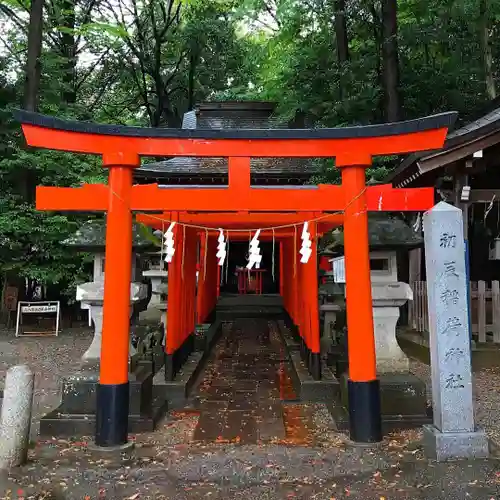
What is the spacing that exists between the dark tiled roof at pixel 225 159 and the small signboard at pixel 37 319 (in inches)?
207

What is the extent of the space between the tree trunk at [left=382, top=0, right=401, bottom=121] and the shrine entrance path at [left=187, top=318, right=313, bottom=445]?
25.6ft

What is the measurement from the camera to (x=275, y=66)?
19.6m

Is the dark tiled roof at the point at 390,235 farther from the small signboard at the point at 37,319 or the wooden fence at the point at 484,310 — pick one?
the small signboard at the point at 37,319

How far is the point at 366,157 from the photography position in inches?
220

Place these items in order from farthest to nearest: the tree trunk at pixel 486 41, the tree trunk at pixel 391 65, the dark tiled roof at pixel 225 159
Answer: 1. the dark tiled roof at pixel 225 159
2. the tree trunk at pixel 391 65
3. the tree trunk at pixel 486 41

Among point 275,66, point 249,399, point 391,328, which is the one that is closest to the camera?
point 391,328

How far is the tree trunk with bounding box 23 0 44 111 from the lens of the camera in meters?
14.4

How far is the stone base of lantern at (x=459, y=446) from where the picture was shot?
16.0 feet

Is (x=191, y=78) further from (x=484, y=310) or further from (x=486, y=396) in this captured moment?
Result: (x=486, y=396)

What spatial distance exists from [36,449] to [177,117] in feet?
80.1

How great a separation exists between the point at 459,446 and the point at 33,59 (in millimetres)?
15089

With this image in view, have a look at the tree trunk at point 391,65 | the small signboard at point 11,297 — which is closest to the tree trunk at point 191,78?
the tree trunk at point 391,65

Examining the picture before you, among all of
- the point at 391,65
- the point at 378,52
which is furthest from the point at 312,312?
the point at 378,52

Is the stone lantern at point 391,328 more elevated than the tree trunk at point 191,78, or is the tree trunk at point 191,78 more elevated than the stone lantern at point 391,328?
the tree trunk at point 191,78
